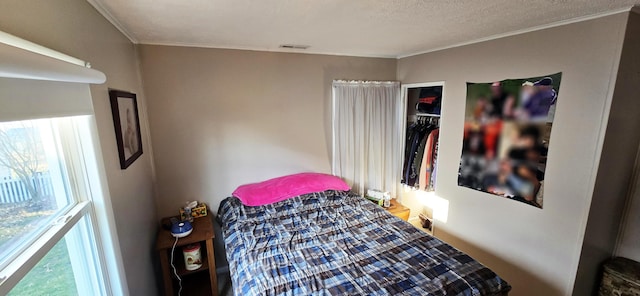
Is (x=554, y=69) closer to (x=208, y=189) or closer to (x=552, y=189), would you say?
(x=552, y=189)

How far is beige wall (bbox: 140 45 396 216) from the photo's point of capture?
225 cm

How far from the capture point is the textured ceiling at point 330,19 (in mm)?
1371

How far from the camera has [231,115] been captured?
2.45 m

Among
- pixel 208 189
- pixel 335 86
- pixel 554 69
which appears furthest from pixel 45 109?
pixel 554 69

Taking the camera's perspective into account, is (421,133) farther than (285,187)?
Yes

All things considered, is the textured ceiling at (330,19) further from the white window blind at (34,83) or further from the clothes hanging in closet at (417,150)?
the clothes hanging in closet at (417,150)

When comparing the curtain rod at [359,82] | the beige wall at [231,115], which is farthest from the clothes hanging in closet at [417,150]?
the beige wall at [231,115]

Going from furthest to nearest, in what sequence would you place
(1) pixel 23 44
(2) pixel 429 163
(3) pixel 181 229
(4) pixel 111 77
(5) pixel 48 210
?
(2) pixel 429 163 → (3) pixel 181 229 → (4) pixel 111 77 → (5) pixel 48 210 → (1) pixel 23 44

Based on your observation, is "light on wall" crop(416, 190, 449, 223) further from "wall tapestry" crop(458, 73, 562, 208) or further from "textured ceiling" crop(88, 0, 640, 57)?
"textured ceiling" crop(88, 0, 640, 57)

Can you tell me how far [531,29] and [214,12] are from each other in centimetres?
214

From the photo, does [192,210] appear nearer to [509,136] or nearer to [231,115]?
[231,115]

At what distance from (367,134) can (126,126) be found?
222cm

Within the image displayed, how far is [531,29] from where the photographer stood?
1.86 meters

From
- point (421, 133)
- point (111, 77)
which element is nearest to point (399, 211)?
point (421, 133)
